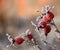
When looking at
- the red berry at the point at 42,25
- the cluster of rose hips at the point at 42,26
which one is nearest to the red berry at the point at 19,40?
the cluster of rose hips at the point at 42,26

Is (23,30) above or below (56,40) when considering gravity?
above

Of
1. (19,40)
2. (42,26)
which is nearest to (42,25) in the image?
(42,26)

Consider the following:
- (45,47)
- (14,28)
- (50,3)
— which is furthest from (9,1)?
(45,47)

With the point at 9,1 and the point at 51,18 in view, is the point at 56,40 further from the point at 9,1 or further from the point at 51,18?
the point at 9,1

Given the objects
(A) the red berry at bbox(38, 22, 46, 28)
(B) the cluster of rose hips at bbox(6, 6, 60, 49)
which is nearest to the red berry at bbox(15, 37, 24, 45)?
(B) the cluster of rose hips at bbox(6, 6, 60, 49)

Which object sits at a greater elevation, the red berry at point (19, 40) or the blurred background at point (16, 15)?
the blurred background at point (16, 15)

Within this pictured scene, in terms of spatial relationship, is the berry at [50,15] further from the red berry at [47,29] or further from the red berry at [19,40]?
the red berry at [19,40]

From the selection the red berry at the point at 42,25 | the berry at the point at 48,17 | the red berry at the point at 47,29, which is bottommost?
the red berry at the point at 47,29

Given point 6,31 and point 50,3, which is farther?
point 6,31
